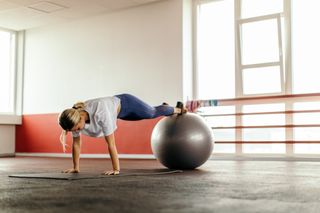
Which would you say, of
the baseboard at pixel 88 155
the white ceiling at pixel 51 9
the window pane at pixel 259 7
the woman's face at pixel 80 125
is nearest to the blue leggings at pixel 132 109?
the woman's face at pixel 80 125

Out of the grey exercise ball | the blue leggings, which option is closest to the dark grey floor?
the blue leggings

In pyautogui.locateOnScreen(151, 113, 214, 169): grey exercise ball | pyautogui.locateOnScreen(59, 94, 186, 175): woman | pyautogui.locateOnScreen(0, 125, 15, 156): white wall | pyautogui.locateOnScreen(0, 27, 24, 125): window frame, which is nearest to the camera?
pyautogui.locateOnScreen(59, 94, 186, 175): woman

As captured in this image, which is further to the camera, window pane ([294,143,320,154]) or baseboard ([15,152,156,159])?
baseboard ([15,152,156,159])

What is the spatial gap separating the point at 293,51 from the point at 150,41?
2.43 meters

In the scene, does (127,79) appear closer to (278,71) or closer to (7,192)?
(278,71)

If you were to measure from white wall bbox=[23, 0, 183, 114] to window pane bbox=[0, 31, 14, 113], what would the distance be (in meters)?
0.33

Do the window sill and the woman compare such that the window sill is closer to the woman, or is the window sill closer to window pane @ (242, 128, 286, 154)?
window pane @ (242, 128, 286, 154)

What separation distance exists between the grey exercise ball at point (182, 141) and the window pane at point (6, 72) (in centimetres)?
598

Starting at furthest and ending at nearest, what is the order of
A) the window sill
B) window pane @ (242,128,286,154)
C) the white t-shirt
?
the window sill → window pane @ (242,128,286,154) → the white t-shirt

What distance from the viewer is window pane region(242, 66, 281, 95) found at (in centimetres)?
662

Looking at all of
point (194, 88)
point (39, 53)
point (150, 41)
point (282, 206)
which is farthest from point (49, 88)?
point (282, 206)

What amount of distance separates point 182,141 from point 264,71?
10.5ft

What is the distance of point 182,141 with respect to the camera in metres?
3.99

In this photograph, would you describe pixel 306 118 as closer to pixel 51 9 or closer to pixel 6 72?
pixel 51 9
